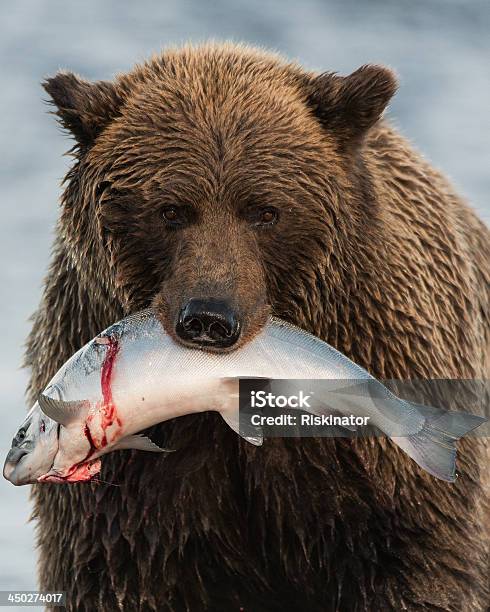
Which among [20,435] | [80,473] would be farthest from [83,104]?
[80,473]

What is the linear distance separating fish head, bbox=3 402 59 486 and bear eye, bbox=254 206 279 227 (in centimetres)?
159


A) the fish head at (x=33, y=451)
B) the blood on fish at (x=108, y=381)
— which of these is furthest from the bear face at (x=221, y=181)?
the fish head at (x=33, y=451)

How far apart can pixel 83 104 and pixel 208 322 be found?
1.83 metres

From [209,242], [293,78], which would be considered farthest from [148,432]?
[293,78]

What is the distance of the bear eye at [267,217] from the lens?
8172 millimetres

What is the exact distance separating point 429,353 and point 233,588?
75.8 inches

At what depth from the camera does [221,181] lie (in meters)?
8.10

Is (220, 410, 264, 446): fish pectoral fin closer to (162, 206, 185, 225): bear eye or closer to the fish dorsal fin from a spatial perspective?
the fish dorsal fin

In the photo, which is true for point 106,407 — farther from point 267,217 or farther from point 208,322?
point 267,217

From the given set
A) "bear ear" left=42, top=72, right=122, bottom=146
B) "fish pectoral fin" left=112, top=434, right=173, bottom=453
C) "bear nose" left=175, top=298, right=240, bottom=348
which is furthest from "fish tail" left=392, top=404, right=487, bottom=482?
"bear ear" left=42, top=72, right=122, bottom=146

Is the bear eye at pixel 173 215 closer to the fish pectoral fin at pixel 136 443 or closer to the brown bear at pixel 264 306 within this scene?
the brown bear at pixel 264 306

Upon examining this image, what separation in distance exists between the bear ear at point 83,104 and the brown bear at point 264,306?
0.01 metres

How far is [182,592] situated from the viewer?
→ 898 cm

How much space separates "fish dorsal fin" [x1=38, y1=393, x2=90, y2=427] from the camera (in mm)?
7719
